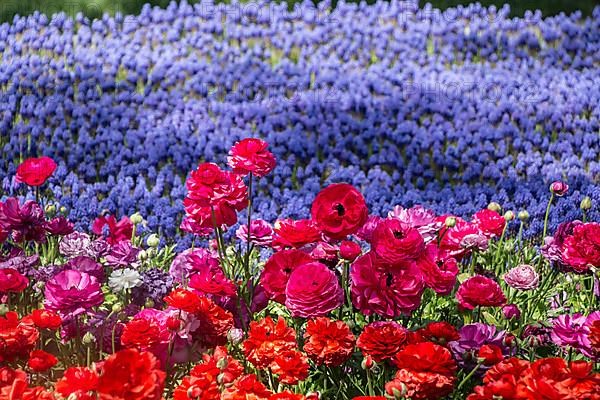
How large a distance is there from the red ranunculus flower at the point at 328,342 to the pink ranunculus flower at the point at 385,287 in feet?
0.48

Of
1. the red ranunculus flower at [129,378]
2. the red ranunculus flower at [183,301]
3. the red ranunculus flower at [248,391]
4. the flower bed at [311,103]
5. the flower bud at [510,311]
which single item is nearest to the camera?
the red ranunculus flower at [129,378]

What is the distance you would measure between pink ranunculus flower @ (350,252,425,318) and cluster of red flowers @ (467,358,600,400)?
1.58 ft

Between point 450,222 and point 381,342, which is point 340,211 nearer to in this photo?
point 381,342

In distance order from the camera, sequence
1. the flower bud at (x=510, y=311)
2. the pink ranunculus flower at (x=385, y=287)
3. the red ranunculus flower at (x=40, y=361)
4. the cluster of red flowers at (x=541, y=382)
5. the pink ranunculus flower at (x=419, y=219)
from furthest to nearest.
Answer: the flower bud at (x=510, y=311) < the pink ranunculus flower at (x=419, y=219) < the pink ranunculus flower at (x=385, y=287) < the red ranunculus flower at (x=40, y=361) < the cluster of red flowers at (x=541, y=382)

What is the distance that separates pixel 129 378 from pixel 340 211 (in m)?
0.98

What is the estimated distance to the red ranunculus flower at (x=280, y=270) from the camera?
8.68ft

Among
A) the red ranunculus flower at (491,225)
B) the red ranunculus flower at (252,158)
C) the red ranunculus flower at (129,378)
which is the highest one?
the red ranunculus flower at (252,158)

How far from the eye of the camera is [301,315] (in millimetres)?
2441

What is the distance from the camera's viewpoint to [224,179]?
2.69 metres

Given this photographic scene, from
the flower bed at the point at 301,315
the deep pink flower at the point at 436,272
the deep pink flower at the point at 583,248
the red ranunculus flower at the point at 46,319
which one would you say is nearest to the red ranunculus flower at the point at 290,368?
the flower bed at the point at 301,315

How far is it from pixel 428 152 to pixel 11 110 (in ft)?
8.46

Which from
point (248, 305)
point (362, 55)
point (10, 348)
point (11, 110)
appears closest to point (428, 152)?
point (362, 55)

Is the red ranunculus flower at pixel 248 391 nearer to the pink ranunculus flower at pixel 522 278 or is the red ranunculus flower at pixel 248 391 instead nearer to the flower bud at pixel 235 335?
the flower bud at pixel 235 335

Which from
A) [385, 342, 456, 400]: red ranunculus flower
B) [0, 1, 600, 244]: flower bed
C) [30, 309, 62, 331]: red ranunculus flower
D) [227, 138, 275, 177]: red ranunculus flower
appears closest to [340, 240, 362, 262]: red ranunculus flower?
[227, 138, 275, 177]: red ranunculus flower
